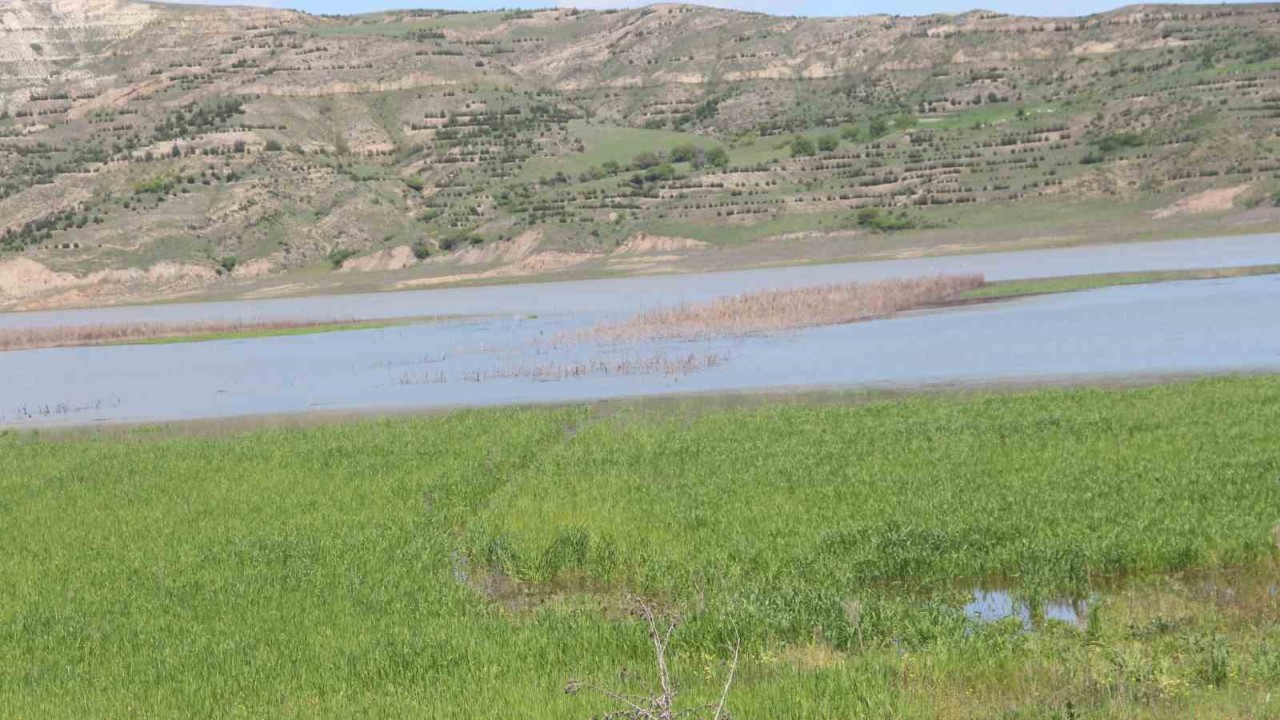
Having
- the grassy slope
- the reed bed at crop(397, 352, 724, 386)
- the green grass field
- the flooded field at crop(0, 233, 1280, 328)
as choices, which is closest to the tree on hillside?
the flooded field at crop(0, 233, 1280, 328)

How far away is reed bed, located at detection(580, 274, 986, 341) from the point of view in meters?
60.7

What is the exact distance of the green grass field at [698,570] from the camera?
13141 mm

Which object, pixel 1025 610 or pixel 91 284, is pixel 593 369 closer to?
pixel 1025 610

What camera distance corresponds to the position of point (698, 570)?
1795 cm

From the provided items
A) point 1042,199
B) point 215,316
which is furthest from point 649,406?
point 1042,199

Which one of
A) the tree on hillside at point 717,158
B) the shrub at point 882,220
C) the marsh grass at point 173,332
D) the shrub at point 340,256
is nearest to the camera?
the marsh grass at point 173,332

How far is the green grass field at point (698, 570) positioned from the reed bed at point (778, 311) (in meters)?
29.7

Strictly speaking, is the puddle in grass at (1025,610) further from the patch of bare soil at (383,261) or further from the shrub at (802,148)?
the shrub at (802,148)

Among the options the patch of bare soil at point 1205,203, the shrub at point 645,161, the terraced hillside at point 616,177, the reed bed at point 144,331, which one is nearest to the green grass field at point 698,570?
the reed bed at point 144,331

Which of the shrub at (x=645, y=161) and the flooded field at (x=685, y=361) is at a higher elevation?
the flooded field at (x=685, y=361)

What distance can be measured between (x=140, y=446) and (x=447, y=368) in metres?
18.6

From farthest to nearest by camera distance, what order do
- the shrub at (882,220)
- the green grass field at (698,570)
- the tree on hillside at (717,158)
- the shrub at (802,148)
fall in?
the tree on hillside at (717,158), the shrub at (802,148), the shrub at (882,220), the green grass field at (698,570)

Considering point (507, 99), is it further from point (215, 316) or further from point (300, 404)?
point (300, 404)

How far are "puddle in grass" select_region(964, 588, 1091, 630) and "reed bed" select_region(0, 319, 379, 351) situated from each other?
2696 inches
